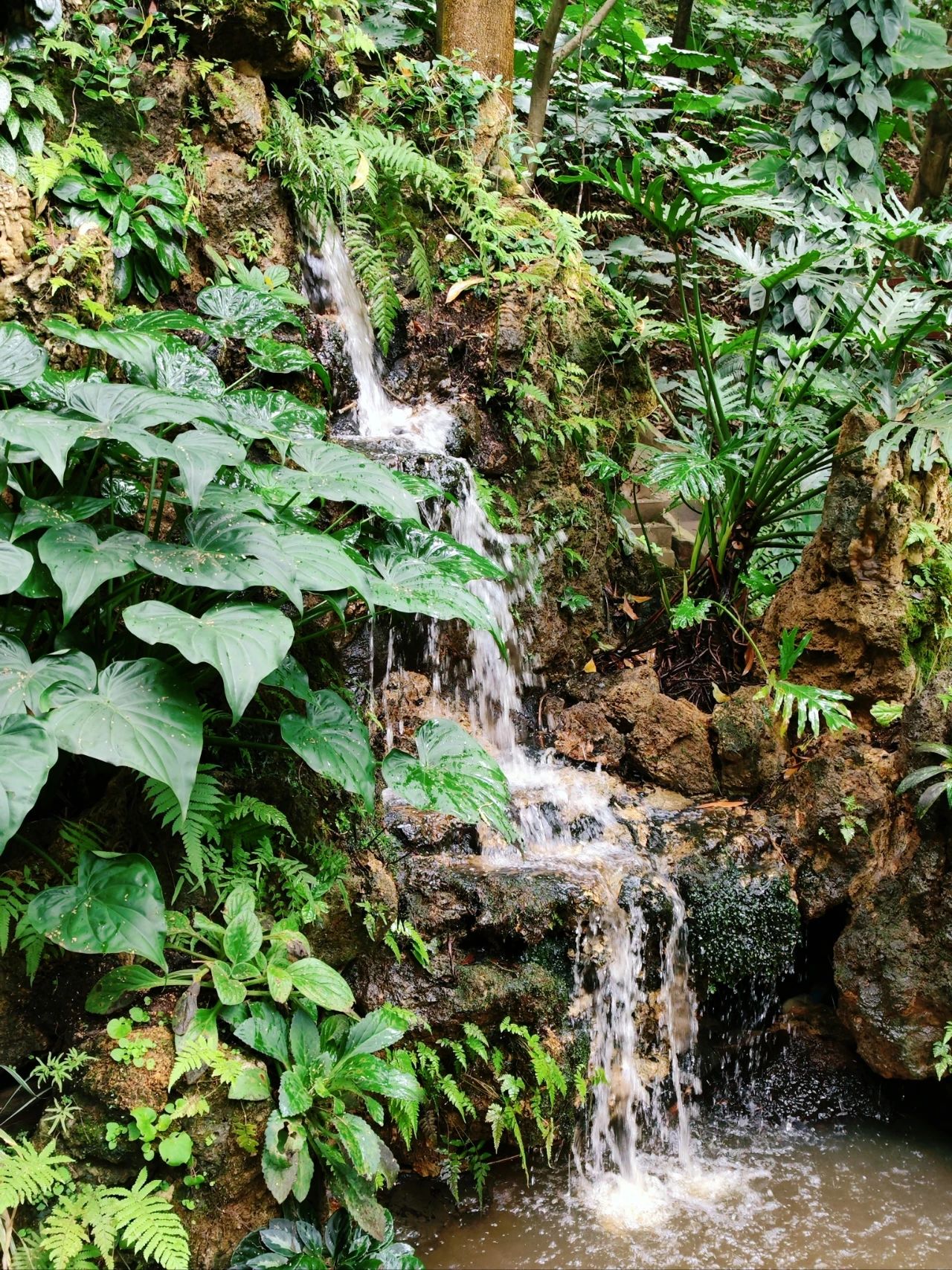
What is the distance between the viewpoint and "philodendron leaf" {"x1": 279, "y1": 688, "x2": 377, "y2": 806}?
2428 millimetres

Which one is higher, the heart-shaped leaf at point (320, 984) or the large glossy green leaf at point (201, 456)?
the large glossy green leaf at point (201, 456)

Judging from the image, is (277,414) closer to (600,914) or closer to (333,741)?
(333,741)

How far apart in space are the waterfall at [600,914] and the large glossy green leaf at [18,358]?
155 cm

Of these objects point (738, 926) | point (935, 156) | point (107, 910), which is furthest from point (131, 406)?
point (935, 156)

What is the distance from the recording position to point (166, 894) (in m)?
2.52

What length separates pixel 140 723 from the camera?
2039mm

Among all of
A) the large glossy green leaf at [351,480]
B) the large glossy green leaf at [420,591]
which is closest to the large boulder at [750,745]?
the large glossy green leaf at [420,591]

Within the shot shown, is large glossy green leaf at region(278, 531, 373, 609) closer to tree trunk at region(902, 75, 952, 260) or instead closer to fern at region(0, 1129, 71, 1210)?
fern at region(0, 1129, 71, 1210)

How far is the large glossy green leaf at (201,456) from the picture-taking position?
7.12 feet

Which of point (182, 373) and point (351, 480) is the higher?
point (182, 373)

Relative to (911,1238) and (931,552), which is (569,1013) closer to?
(911,1238)

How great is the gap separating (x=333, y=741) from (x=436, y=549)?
733mm

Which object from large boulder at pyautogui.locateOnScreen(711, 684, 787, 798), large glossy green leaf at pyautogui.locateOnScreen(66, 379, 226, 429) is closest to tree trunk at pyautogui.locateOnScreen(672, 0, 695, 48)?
large boulder at pyautogui.locateOnScreen(711, 684, 787, 798)

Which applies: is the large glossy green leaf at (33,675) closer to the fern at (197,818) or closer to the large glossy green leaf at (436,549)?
the fern at (197,818)
